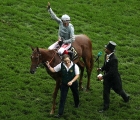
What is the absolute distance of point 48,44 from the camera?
52.8ft

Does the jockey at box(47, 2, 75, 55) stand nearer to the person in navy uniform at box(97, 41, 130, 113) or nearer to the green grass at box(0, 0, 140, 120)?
the person in navy uniform at box(97, 41, 130, 113)

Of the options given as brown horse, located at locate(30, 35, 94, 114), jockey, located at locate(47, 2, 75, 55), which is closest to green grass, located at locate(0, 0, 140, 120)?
brown horse, located at locate(30, 35, 94, 114)

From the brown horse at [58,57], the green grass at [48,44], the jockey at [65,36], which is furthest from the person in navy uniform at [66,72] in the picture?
the green grass at [48,44]

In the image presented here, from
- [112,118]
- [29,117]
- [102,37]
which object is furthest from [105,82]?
[102,37]

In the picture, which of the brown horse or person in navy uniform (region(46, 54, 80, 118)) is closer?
person in navy uniform (region(46, 54, 80, 118))

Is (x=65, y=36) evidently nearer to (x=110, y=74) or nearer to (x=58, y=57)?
(x=58, y=57)

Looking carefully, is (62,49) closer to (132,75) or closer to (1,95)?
(1,95)

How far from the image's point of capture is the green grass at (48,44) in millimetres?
11727

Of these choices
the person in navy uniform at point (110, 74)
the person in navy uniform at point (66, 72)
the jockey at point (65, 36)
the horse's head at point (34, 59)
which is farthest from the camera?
the jockey at point (65, 36)

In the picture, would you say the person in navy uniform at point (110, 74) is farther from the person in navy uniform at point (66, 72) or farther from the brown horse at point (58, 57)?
the brown horse at point (58, 57)

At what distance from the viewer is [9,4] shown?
19.3 meters

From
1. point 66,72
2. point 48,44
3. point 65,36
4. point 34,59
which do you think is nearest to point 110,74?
point 66,72

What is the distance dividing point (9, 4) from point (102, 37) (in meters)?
5.41

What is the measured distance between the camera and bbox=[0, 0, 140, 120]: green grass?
11.7 meters
